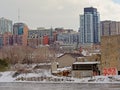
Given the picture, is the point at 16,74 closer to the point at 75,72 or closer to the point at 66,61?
the point at 75,72

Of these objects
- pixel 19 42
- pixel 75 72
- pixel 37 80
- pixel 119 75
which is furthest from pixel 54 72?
pixel 19 42

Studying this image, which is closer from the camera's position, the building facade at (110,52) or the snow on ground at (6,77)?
the building facade at (110,52)

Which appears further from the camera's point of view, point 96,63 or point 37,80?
point 96,63

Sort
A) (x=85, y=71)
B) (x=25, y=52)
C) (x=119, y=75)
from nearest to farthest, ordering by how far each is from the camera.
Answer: (x=119, y=75) < (x=85, y=71) < (x=25, y=52)

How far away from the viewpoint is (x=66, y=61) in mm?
69125

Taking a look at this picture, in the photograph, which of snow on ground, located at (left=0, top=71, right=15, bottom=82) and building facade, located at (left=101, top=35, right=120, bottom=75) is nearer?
building facade, located at (left=101, top=35, right=120, bottom=75)

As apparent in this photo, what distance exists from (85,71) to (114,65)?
5076 mm

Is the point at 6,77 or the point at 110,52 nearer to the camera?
the point at 110,52

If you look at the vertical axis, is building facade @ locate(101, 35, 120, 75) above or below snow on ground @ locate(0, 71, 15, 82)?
above

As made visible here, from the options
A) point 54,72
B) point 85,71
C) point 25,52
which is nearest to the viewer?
point 85,71

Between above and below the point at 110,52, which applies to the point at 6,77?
below

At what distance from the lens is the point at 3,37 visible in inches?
7790

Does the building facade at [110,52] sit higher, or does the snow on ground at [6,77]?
the building facade at [110,52]

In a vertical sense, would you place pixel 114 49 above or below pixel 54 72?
above
